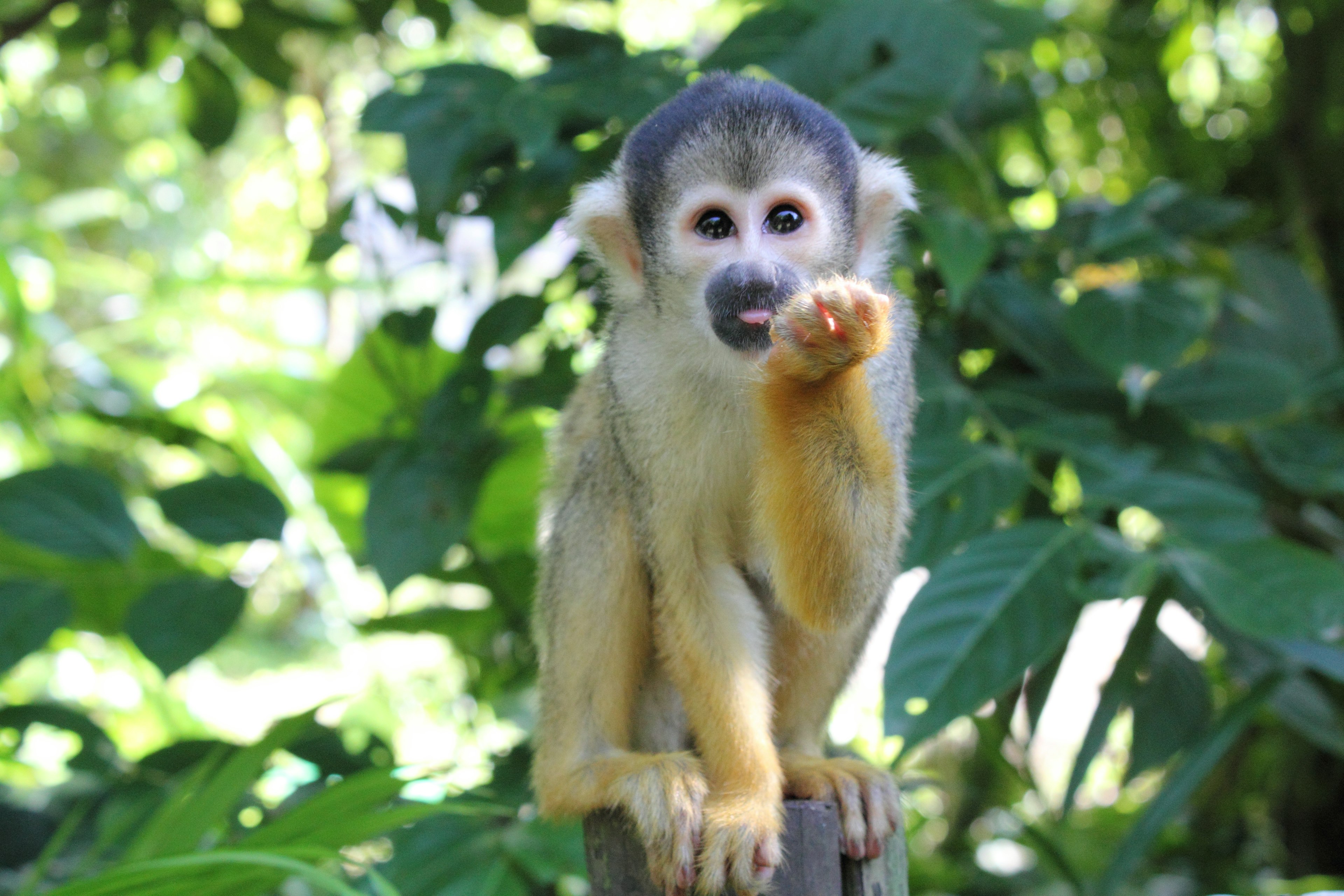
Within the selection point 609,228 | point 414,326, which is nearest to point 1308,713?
point 609,228

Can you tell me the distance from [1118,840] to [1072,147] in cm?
273

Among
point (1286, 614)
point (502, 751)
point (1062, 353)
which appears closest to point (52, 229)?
point (502, 751)

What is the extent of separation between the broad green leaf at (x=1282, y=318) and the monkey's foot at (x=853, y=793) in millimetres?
1943

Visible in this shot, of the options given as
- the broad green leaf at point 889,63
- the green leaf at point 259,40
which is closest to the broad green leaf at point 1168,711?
the broad green leaf at point 889,63

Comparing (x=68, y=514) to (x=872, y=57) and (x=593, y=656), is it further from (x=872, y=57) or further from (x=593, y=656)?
(x=872, y=57)

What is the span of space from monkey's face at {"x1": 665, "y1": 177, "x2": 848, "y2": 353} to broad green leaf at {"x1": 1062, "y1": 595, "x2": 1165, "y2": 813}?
1006 mm

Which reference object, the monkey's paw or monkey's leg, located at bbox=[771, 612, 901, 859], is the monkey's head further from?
monkey's leg, located at bbox=[771, 612, 901, 859]

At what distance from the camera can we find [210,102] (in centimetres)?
300

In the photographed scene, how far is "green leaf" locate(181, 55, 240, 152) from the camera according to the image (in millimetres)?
2988

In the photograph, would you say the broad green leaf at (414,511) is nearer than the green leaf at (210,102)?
Yes

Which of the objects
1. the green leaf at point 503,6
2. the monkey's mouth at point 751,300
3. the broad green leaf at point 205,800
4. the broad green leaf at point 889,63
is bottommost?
the broad green leaf at point 205,800

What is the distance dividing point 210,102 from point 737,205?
2.13 metres

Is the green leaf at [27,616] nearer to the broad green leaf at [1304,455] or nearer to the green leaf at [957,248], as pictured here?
the green leaf at [957,248]

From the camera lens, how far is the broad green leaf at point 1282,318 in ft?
9.43
